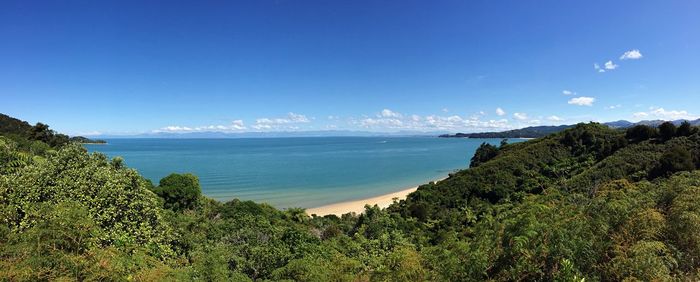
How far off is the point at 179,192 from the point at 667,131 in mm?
40008

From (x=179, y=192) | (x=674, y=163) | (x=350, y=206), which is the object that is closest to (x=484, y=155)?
(x=350, y=206)

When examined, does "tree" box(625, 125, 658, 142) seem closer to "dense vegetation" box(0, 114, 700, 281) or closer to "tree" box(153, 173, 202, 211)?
"dense vegetation" box(0, 114, 700, 281)

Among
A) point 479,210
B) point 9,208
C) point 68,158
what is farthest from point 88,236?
point 479,210

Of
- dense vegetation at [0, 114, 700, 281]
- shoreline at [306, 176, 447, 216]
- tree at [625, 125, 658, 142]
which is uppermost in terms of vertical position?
tree at [625, 125, 658, 142]

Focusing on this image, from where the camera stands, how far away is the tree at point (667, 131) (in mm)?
30828

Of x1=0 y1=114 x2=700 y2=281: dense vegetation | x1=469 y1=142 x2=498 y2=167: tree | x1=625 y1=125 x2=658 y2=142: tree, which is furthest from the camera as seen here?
x1=469 y1=142 x2=498 y2=167: tree

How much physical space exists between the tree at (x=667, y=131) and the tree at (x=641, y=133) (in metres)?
0.65

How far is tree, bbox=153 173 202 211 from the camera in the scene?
27000 millimetres

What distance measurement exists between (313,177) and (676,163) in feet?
154

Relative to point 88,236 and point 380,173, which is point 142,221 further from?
point 380,173

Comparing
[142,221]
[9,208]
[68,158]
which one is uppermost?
[68,158]

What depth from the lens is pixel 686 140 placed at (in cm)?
2825

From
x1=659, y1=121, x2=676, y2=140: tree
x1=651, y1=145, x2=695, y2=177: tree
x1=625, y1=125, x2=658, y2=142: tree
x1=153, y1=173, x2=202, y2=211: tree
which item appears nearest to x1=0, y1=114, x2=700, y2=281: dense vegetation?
x1=651, y1=145, x2=695, y2=177: tree

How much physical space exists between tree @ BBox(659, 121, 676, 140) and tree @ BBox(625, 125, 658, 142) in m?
0.65
